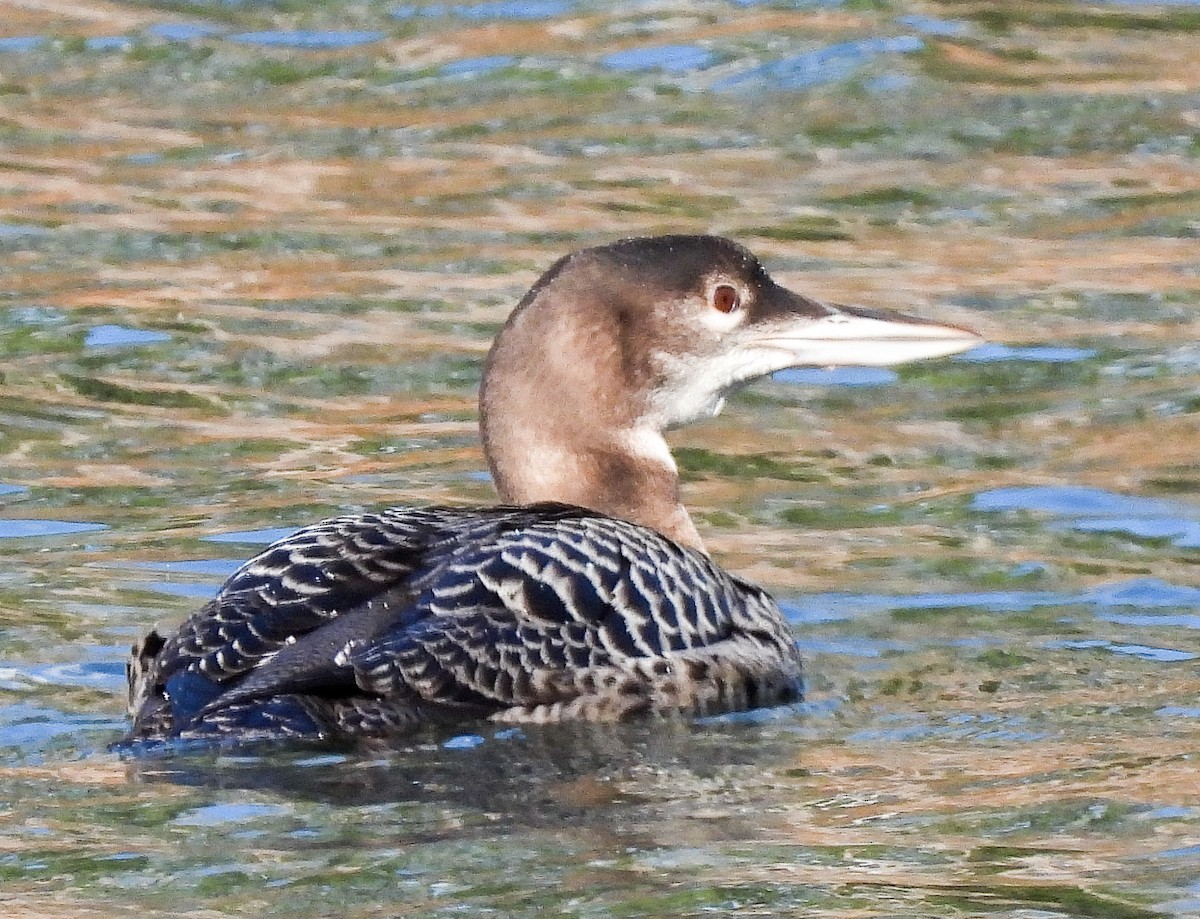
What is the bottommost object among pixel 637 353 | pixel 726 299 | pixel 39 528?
pixel 39 528

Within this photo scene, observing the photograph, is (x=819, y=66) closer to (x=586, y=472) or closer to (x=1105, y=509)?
(x=1105, y=509)

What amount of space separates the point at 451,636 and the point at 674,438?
11.0ft

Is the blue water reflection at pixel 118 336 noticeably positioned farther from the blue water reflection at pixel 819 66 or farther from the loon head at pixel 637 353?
the blue water reflection at pixel 819 66

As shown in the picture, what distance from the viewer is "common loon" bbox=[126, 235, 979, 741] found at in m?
5.71

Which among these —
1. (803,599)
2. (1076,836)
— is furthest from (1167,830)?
(803,599)

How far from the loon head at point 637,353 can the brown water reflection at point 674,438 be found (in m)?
0.64

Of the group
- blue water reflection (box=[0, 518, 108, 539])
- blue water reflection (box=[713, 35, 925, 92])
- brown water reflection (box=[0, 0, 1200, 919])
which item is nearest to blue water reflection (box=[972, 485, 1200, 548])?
brown water reflection (box=[0, 0, 1200, 919])

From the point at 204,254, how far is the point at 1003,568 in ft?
14.7

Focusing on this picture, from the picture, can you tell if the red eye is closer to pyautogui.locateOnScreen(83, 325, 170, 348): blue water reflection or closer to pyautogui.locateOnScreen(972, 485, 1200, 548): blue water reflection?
pyautogui.locateOnScreen(972, 485, 1200, 548): blue water reflection

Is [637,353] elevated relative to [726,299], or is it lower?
lower

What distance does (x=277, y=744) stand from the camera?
5.58 meters

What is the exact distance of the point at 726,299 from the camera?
6.95 meters

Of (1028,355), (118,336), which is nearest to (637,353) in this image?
(1028,355)

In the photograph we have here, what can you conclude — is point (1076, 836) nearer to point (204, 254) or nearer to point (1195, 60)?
point (204, 254)
